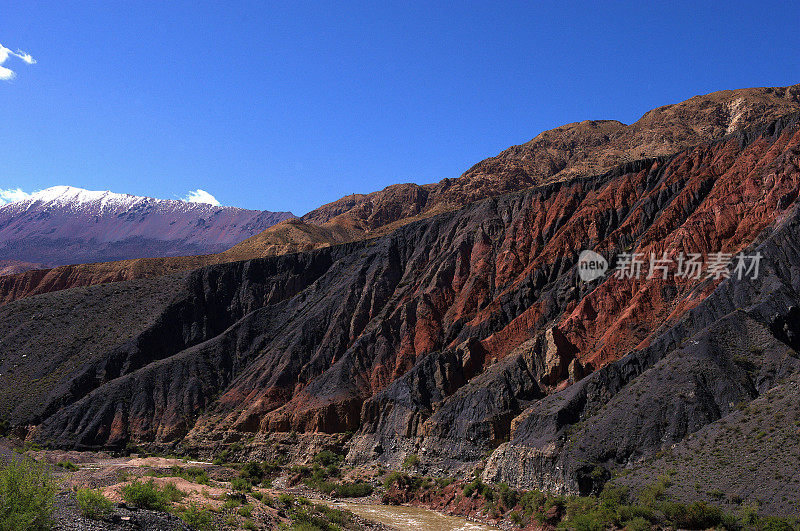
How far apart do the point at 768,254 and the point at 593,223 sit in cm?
2247

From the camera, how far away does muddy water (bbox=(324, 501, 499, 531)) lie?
135 ft

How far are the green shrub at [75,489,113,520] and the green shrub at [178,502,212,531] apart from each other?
3477mm

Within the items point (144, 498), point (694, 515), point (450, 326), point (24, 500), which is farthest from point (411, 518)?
point (24, 500)

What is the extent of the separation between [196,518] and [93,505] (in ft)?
15.7

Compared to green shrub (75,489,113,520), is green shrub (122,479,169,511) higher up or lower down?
lower down

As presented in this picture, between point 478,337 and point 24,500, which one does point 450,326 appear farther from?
point 24,500

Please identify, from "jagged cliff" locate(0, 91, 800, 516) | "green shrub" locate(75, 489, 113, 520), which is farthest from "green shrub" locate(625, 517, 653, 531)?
"green shrub" locate(75, 489, 113, 520)

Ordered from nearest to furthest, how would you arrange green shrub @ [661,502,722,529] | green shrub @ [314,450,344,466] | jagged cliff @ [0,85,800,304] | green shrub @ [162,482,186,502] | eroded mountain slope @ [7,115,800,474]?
green shrub @ [162,482,186,502] → green shrub @ [661,502,722,529] → eroded mountain slope @ [7,115,800,474] → green shrub @ [314,450,344,466] → jagged cliff @ [0,85,800,304]

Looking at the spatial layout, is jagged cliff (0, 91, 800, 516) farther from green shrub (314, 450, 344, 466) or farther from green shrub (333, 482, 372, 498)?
green shrub (333, 482, 372, 498)

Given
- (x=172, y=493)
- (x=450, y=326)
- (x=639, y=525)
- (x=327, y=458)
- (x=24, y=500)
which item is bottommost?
(x=327, y=458)

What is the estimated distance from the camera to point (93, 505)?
22.9 meters

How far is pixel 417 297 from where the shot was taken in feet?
249

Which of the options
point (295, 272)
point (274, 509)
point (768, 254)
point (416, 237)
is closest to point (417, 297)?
point (416, 237)

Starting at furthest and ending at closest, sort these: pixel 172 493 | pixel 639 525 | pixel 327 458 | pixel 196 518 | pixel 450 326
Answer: pixel 450 326 → pixel 327 458 → pixel 639 525 → pixel 172 493 → pixel 196 518
